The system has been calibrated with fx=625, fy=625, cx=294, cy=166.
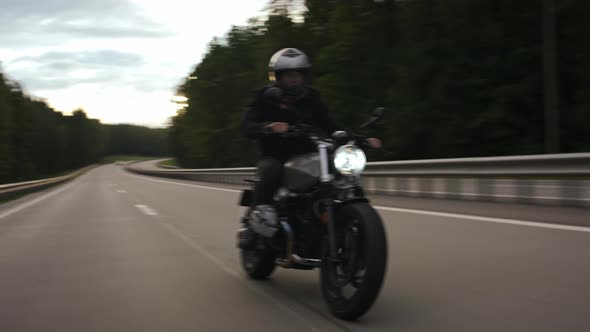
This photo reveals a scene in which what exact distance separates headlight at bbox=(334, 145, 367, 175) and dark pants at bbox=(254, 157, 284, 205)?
850mm

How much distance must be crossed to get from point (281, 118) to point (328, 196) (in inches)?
40.5

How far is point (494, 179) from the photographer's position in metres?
10.3

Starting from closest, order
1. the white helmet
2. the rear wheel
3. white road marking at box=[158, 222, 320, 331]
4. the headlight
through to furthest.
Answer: the headlight → white road marking at box=[158, 222, 320, 331] → the white helmet → the rear wheel

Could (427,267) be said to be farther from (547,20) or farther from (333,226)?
(547,20)

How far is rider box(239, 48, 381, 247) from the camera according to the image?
4508mm

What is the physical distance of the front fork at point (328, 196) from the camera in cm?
376

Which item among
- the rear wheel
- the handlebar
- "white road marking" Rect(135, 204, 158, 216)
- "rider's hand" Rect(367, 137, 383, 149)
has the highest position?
the handlebar

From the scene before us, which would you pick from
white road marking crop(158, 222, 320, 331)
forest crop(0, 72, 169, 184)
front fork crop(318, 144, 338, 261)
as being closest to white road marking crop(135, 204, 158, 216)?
white road marking crop(158, 222, 320, 331)

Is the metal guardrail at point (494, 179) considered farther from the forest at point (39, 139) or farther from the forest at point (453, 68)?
the forest at point (39, 139)

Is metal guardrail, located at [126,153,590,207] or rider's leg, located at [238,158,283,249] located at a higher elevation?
rider's leg, located at [238,158,283,249]

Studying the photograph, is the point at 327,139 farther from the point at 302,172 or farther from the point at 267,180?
the point at 267,180

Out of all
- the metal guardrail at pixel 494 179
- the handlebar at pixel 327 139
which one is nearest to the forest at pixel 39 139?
the metal guardrail at pixel 494 179

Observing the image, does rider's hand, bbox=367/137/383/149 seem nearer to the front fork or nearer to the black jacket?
the front fork

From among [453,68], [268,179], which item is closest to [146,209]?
[268,179]
